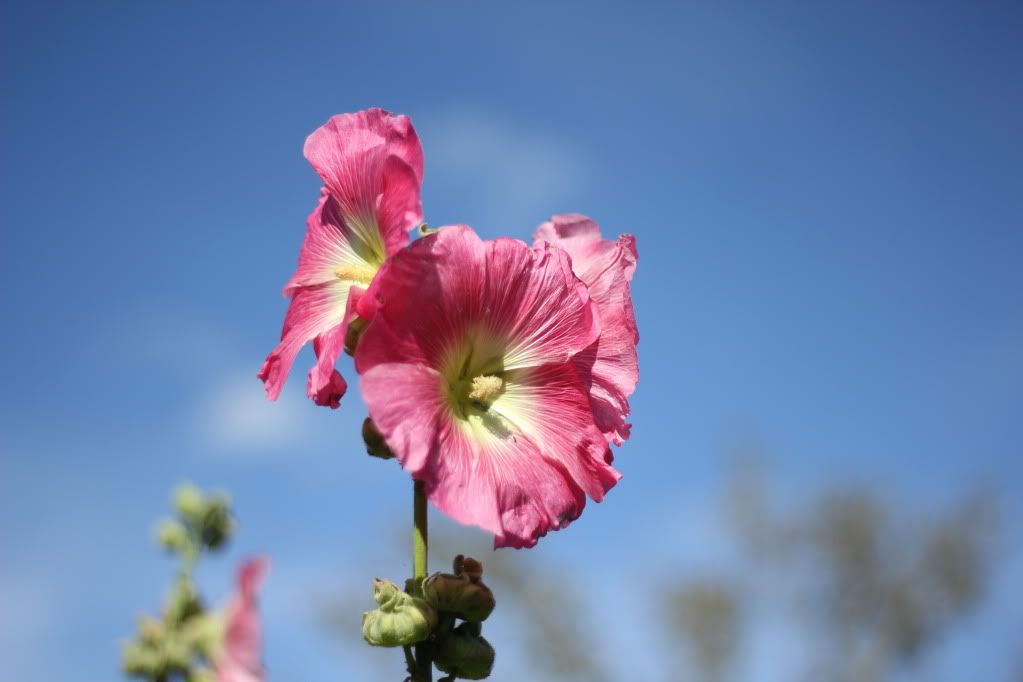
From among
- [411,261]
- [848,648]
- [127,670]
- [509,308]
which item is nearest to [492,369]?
[509,308]

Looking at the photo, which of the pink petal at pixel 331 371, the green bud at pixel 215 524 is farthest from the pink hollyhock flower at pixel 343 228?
the green bud at pixel 215 524

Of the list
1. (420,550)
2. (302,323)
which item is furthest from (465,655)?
(302,323)

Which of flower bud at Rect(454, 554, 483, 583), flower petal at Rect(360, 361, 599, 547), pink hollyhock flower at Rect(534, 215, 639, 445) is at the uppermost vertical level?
pink hollyhock flower at Rect(534, 215, 639, 445)

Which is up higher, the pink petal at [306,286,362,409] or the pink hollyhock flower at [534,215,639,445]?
the pink hollyhock flower at [534,215,639,445]

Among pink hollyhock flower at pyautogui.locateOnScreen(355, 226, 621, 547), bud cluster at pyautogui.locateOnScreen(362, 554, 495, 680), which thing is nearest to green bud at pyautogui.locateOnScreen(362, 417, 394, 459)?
pink hollyhock flower at pyautogui.locateOnScreen(355, 226, 621, 547)

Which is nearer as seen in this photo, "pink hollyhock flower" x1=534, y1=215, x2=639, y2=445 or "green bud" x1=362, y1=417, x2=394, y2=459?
"green bud" x1=362, y1=417, x2=394, y2=459

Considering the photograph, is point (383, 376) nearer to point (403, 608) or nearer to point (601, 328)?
point (403, 608)

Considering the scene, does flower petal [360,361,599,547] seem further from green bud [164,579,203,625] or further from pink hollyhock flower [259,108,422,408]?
green bud [164,579,203,625]

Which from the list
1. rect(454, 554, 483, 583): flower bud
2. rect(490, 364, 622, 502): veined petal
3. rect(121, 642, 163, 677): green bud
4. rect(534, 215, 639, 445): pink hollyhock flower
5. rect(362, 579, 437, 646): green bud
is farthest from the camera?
rect(121, 642, 163, 677): green bud
